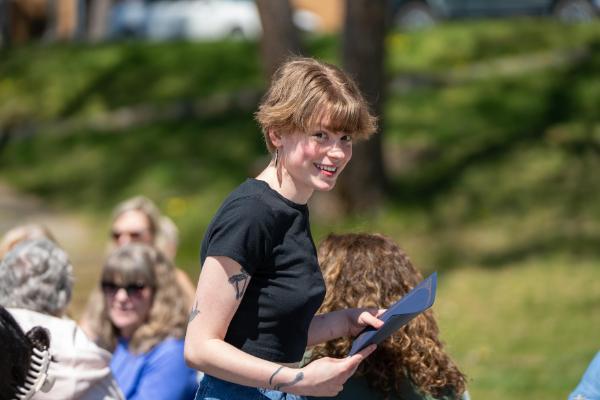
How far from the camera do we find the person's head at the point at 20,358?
2.99 metres

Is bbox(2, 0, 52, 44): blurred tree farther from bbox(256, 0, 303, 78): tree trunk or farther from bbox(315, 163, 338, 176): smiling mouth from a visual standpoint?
bbox(315, 163, 338, 176): smiling mouth

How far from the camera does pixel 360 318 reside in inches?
118

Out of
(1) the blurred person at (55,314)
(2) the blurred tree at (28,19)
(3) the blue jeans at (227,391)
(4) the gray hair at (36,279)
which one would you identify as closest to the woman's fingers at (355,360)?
(3) the blue jeans at (227,391)

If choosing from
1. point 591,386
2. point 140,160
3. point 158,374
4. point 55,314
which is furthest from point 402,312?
point 140,160

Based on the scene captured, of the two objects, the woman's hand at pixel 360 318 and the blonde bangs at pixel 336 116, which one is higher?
the blonde bangs at pixel 336 116

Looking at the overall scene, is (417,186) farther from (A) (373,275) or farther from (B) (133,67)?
(A) (373,275)

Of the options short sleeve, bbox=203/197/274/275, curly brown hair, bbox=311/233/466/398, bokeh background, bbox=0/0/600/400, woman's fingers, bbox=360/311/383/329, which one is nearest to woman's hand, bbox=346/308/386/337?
woman's fingers, bbox=360/311/383/329

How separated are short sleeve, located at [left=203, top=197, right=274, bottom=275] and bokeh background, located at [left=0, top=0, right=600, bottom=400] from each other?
4842 millimetres

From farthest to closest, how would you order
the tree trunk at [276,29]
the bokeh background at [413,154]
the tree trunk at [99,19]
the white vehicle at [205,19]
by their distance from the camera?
1. the white vehicle at [205,19]
2. the tree trunk at [99,19]
3. the tree trunk at [276,29]
4. the bokeh background at [413,154]

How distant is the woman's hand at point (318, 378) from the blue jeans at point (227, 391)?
12cm

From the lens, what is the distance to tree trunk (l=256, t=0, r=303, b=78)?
966 cm

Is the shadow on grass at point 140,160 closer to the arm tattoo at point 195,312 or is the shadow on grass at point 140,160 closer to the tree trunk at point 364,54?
the tree trunk at point 364,54

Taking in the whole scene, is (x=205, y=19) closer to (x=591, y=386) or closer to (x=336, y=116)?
(x=591, y=386)

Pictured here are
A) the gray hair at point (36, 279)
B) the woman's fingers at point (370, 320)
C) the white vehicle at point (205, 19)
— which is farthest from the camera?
the white vehicle at point (205, 19)
